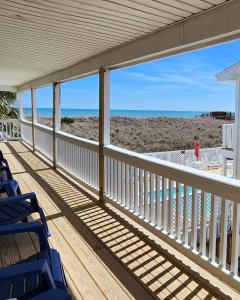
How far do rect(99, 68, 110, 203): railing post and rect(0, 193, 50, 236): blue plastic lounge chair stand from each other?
165 centimetres

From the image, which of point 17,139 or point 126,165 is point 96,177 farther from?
point 17,139

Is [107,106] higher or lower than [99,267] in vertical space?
higher

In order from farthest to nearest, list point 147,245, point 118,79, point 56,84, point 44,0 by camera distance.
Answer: point 118,79 → point 56,84 → point 147,245 → point 44,0

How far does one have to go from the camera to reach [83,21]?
290cm

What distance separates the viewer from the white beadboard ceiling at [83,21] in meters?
2.42

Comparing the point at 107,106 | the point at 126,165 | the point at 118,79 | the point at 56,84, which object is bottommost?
the point at 126,165

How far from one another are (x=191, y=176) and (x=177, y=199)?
15.4 inches

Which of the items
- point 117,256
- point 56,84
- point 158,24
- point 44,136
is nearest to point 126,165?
point 117,256

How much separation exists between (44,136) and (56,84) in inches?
84.5

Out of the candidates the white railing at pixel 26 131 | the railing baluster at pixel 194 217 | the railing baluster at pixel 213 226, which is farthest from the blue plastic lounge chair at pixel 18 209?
the white railing at pixel 26 131

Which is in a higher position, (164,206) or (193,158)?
(164,206)

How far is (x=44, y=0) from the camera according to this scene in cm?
236

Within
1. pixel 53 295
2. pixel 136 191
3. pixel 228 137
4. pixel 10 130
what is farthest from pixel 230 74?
pixel 10 130

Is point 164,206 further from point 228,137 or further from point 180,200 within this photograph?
point 228,137
